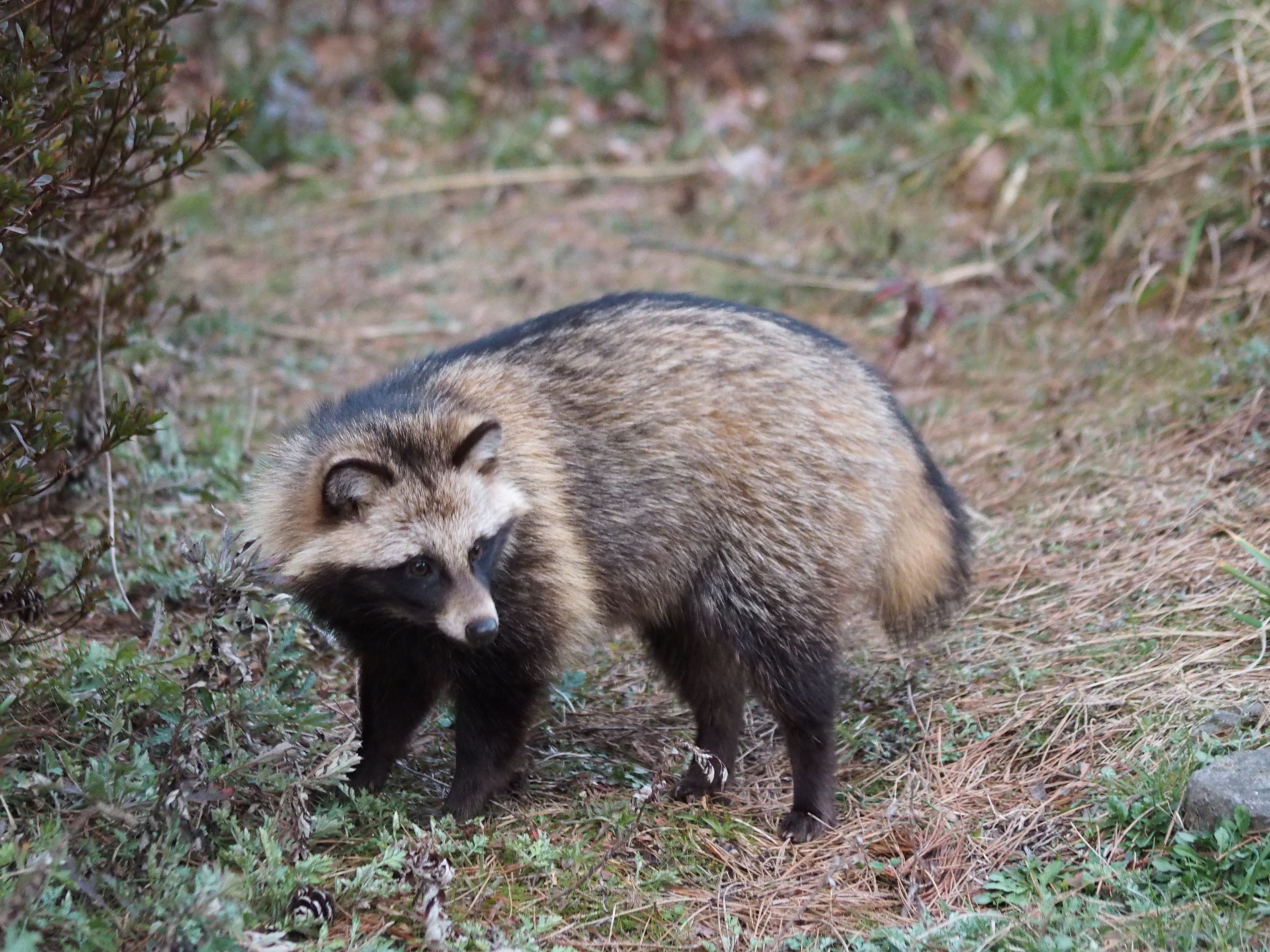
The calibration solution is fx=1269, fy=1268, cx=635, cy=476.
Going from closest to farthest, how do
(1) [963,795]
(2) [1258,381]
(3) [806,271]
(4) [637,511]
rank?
(1) [963,795] → (4) [637,511] → (2) [1258,381] → (3) [806,271]

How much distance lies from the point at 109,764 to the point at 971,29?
9.40 m

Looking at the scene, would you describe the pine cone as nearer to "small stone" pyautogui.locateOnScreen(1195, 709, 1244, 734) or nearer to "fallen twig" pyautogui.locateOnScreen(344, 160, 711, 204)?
"small stone" pyautogui.locateOnScreen(1195, 709, 1244, 734)

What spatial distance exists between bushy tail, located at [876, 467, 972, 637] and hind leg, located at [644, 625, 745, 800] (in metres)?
0.63

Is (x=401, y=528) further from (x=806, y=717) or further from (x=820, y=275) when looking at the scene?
(x=820, y=275)

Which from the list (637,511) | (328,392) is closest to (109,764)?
(637,511)

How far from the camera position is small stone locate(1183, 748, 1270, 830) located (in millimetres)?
3359

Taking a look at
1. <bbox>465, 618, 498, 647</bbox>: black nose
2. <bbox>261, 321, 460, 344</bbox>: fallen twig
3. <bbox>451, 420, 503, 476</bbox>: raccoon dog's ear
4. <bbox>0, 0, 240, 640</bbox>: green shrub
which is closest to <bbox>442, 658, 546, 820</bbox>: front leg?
<bbox>465, 618, 498, 647</bbox>: black nose

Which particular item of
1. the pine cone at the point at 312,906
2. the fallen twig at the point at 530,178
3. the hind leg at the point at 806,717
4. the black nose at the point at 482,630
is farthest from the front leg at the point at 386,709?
the fallen twig at the point at 530,178

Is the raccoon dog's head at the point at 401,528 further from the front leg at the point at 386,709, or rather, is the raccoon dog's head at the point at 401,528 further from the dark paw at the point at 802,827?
the dark paw at the point at 802,827

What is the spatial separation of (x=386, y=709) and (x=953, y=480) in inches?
126

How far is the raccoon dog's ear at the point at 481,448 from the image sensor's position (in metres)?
3.91

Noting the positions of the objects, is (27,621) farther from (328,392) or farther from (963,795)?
(328,392)

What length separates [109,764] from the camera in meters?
3.44

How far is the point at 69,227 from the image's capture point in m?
4.90
